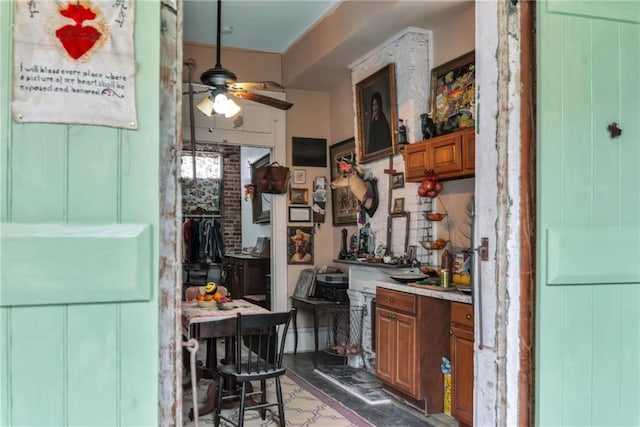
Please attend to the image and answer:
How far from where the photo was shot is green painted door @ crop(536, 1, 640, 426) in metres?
1.95

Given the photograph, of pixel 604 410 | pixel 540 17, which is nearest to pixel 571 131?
pixel 540 17

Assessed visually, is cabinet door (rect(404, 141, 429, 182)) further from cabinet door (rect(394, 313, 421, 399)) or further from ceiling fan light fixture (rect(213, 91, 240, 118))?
ceiling fan light fixture (rect(213, 91, 240, 118))

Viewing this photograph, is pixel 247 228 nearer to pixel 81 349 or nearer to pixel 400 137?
pixel 400 137

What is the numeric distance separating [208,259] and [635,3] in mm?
8336

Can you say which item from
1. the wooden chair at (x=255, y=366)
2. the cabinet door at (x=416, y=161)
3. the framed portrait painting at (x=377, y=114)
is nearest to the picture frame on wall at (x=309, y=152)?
the framed portrait painting at (x=377, y=114)

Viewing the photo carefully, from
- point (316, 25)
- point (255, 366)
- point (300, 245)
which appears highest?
point (316, 25)

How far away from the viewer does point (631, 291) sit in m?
2.07

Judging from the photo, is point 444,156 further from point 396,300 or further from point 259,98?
point 259,98

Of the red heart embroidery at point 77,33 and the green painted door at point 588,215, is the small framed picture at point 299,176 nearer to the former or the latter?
the green painted door at point 588,215

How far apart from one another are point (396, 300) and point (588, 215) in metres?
2.32

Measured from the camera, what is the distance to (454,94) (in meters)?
4.22

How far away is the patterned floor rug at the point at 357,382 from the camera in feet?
14.2

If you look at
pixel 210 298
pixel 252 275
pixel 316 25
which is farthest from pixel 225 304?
pixel 252 275

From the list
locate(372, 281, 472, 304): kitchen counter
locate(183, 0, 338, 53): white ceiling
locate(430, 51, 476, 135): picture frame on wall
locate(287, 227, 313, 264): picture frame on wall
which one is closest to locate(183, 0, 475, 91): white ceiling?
locate(183, 0, 338, 53): white ceiling
